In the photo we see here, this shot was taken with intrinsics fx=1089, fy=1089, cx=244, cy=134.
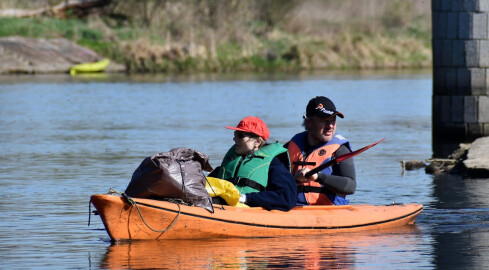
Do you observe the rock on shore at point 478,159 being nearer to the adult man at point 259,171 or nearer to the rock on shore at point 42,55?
the adult man at point 259,171

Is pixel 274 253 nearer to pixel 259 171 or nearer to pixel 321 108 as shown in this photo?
pixel 259 171

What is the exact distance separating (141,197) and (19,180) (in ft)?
20.0

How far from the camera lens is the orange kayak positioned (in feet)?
32.5

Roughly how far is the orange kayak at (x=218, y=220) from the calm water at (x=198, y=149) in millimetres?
105

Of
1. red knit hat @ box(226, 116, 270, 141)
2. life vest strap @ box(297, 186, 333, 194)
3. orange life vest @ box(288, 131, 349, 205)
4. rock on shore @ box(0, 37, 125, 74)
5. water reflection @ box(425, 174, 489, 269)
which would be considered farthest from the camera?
rock on shore @ box(0, 37, 125, 74)

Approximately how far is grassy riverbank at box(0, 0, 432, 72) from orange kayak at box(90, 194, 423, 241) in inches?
1725

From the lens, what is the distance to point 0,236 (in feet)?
36.1

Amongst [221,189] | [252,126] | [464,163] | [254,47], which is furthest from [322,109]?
[254,47]

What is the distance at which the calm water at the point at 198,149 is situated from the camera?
9758 mm

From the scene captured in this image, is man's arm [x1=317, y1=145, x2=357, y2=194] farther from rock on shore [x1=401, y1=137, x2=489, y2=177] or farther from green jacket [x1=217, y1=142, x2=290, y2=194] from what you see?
rock on shore [x1=401, y1=137, x2=489, y2=177]

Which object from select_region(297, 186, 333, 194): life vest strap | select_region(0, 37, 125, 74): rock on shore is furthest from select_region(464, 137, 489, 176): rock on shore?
select_region(0, 37, 125, 74): rock on shore

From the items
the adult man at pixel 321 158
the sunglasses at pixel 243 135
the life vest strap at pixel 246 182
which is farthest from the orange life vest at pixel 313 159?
the sunglasses at pixel 243 135

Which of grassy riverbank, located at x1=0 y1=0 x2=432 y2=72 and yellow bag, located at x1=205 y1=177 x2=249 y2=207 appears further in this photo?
grassy riverbank, located at x1=0 y1=0 x2=432 y2=72

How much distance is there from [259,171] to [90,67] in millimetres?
44127
